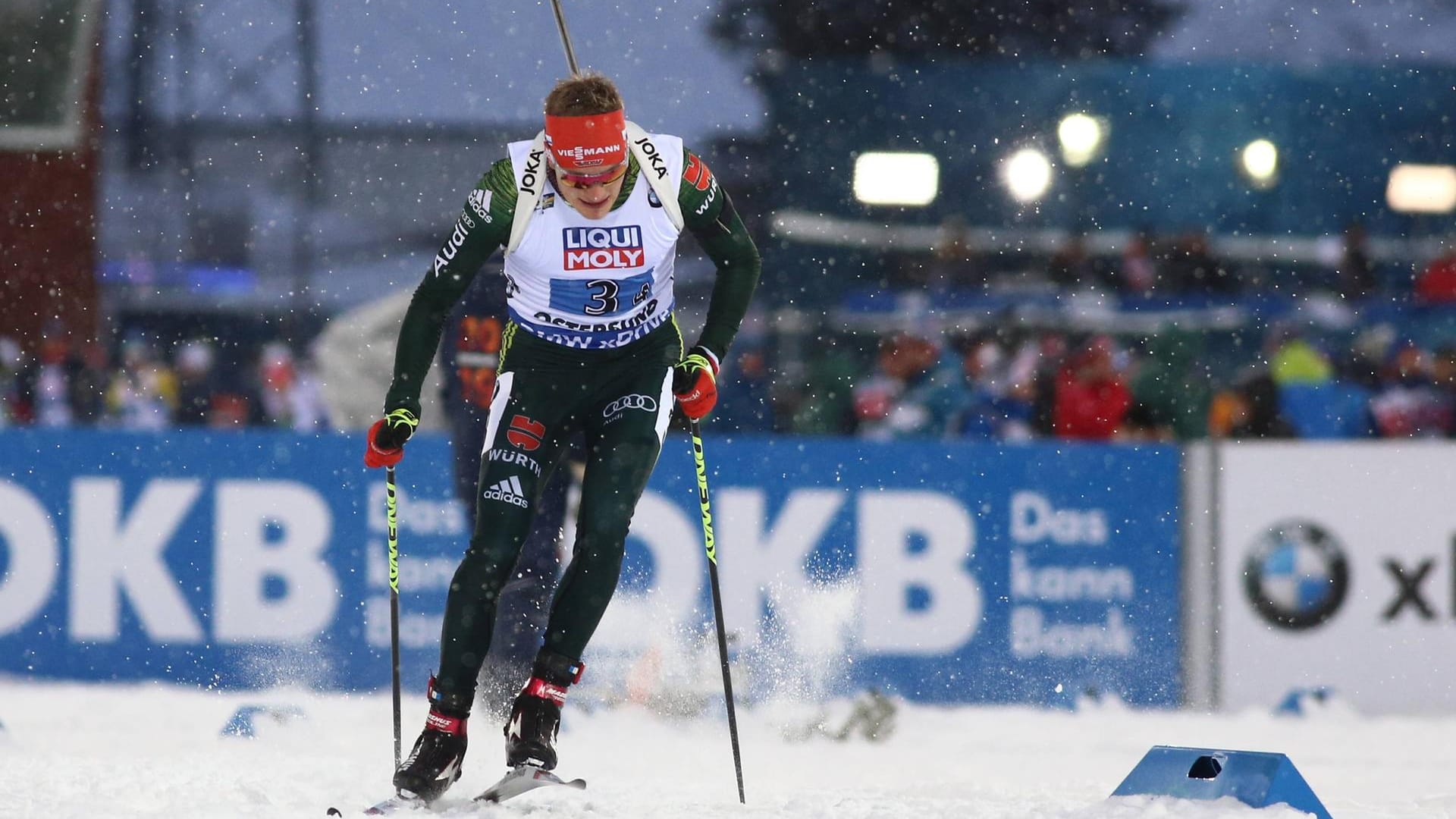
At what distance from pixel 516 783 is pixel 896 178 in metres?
10.6

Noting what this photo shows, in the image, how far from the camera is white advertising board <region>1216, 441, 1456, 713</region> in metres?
7.95

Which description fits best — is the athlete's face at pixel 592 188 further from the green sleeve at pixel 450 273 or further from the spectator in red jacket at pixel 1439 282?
the spectator in red jacket at pixel 1439 282

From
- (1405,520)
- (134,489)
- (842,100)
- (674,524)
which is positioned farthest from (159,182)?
(1405,520)

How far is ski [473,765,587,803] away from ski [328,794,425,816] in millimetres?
167

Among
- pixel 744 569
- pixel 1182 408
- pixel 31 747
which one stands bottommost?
pixel 31 747

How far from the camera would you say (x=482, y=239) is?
4.71m

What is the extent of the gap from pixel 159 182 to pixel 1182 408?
35.2ft

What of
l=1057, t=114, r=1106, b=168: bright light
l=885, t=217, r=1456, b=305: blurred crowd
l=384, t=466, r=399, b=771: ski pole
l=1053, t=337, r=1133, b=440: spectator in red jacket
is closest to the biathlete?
l=384, t=466, r=399, b=771: ski pole

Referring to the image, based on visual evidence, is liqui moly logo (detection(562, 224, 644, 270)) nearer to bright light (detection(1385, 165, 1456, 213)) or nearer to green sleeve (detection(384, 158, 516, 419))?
green sleeve (detection(384, 158, 516, 419))

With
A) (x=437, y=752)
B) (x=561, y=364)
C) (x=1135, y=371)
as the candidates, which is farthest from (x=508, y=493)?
(x=1135, y=371)

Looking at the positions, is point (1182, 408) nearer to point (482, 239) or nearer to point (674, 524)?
point (674, 524)

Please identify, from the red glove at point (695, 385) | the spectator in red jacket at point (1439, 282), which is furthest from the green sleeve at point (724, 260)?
the spectator in red jacket at point (1439, 282)

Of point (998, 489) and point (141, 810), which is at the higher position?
point (998, 489)

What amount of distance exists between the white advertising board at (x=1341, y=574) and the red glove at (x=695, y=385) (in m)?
3.94
